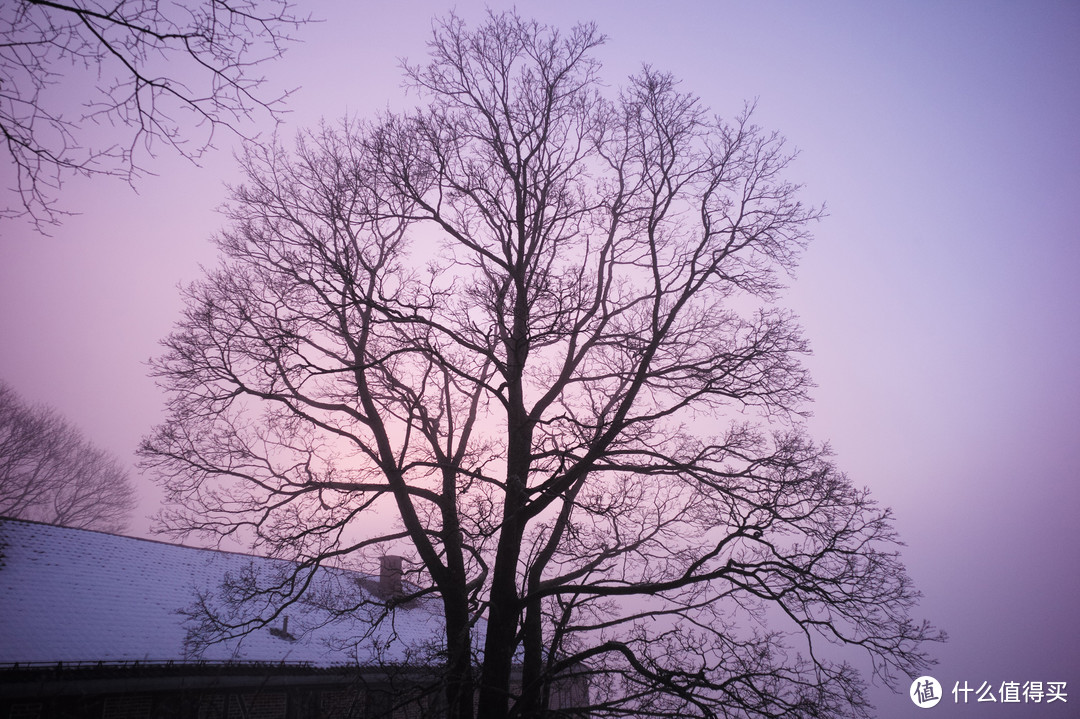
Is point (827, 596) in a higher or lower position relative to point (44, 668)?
higher

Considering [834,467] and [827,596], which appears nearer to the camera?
[827,596]

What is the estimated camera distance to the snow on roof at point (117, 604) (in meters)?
12.0

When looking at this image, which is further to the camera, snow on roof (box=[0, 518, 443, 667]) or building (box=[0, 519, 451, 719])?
snow on roof (box=[0, 518, 443, 667])

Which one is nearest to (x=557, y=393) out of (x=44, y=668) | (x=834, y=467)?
(x=834, y=467)

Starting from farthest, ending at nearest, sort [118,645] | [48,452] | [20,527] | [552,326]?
[48,452] → [20,527] → [118,645] → [552,326]

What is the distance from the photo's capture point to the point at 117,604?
14391mm

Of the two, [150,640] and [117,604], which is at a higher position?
[117,604]

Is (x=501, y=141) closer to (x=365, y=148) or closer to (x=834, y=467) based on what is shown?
(x=365, y=148)

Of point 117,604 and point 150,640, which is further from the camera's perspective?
point 117,604

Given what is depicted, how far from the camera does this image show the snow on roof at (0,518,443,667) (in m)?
12.0

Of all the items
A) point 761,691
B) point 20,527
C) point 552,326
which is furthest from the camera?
point 20,527

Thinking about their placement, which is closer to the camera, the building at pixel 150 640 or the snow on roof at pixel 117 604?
the building at pixel 150 640

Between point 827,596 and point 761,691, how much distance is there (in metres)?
1.34

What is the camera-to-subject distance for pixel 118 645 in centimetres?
1310
